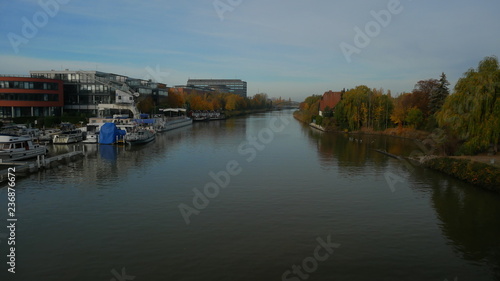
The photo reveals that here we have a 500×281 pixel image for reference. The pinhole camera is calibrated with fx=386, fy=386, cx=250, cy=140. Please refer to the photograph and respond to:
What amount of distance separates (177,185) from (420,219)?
1184 centimetres

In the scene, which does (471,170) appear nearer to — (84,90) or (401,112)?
(401,112)

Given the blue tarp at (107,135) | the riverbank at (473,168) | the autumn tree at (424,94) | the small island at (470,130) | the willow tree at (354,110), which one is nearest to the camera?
the riverbank at (473,168)

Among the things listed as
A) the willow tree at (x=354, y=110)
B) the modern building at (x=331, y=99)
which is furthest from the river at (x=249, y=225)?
the modern building at (x=331, y=99)

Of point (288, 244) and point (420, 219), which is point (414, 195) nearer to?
point (420, 219)

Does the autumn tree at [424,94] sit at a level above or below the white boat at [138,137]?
above

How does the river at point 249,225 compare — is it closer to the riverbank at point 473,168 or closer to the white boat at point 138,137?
the riverbank at point 473,168

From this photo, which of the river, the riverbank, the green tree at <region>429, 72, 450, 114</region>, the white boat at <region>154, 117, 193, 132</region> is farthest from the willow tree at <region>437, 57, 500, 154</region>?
the white boat at <region>154, 117, 193, 132</region>

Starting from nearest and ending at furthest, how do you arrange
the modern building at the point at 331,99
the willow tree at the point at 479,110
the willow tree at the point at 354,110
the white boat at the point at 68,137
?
the willow tree at the point at 479,110 → the white boat at the point at 68,137 → the willow tree at the point at 354,110 → the modern building at the point at 331,99

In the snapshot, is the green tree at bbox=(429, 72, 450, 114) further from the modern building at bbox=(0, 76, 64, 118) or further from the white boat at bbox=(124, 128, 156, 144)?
the modern building at bbox=(0, 76, 64, 118)

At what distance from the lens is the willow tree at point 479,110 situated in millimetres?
25000

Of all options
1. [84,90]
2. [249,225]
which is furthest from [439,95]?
[84,90]

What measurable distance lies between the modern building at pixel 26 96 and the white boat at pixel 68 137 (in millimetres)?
19142

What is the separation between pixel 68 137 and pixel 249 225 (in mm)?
28162

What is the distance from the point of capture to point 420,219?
15.4 metres
